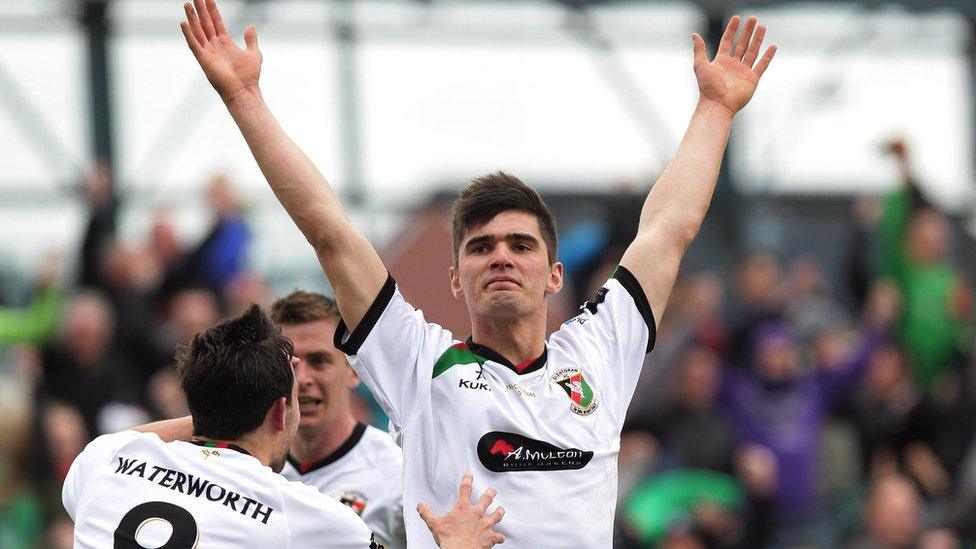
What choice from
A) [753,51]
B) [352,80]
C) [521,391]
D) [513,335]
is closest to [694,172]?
[753,51]

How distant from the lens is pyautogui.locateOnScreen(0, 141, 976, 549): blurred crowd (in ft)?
34.1

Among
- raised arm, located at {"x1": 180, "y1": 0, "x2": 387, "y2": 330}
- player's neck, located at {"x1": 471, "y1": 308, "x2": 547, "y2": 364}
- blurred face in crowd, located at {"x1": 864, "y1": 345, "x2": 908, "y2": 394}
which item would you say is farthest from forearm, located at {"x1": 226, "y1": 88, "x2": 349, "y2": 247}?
blurred face in crowd, located at {"x1": 864, "y1": 345, "x2": 908, "y2": 394}

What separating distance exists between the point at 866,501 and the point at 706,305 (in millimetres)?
2130

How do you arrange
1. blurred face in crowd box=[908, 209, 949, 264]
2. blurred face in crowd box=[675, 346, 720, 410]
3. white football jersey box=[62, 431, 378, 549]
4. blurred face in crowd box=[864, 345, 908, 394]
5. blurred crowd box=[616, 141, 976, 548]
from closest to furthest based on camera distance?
white football jersey box=[62, 431, 378, 549]
blurred crowd box=[616, 141, 976, 548]
blurred face in crowd box=[675, 346, 720, 410]
blurred face in crowd box=[864, 345, 908, 394]
blurred face in crowd box=[908, 209, 949, 264]

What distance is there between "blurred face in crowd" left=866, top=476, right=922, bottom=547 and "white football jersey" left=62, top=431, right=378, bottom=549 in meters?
7.67

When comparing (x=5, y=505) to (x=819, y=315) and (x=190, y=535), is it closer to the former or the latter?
(x=190, y=535)

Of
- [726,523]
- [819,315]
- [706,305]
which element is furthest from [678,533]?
[819,315]

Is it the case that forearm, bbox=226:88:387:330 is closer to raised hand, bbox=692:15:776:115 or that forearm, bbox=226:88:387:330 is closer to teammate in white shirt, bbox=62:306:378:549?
teammate in white shirt, bbox=62:306:378:549

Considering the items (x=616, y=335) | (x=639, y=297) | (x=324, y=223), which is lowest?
(x=616, y=335)

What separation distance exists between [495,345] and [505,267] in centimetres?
29

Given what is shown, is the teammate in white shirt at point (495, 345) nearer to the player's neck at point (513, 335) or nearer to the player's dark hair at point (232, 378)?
the player's neck at point (513, 335)

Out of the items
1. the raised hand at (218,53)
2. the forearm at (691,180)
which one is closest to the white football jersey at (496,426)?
the forearm at (691,180)

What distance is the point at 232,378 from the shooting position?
473 centimetres

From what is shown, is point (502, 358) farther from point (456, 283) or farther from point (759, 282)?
point (759, 282)
